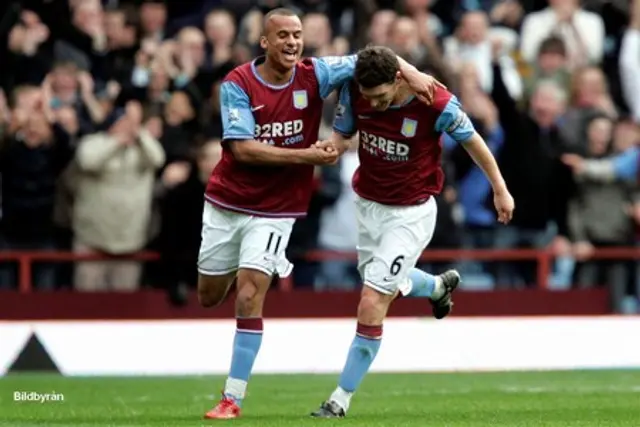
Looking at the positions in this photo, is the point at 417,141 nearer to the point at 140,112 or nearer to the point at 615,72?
the point at 140,112

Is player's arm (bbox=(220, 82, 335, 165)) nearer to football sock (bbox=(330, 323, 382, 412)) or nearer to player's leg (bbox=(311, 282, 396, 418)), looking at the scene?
player's leg (bbox=(311, 282, 396, 418))

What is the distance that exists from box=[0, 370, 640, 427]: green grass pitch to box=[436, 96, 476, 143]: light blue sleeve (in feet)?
6.56

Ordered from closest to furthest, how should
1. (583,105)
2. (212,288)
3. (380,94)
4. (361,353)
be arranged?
(380,94) → (361,353) → (212,288) → (583,105)

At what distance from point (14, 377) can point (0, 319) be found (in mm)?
1788

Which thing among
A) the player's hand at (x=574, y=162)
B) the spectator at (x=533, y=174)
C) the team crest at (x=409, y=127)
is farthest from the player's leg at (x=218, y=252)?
the player's hand at (x=574, y=162)

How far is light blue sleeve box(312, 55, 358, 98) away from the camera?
13688 mm

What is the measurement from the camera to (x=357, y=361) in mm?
13219

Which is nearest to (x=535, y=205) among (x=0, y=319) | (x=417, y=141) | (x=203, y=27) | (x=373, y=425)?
(x=203, y=27)

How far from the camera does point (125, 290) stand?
66.7ft

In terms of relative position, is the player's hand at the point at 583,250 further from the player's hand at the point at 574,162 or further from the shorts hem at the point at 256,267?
the shorts hem at the point at 256,267

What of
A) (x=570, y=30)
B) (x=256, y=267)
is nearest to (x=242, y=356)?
(x=256, y=267)

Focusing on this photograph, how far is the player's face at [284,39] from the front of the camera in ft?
44.0

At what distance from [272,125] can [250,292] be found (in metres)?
1.22

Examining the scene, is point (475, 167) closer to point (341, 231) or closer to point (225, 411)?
point (341, 231)
